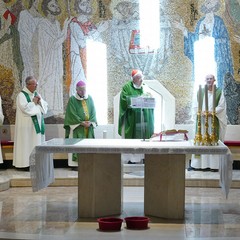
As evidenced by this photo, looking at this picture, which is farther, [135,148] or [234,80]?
[234,80]

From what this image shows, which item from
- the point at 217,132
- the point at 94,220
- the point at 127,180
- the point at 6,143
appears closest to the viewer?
the point at 94,220

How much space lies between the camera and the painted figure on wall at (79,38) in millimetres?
11961

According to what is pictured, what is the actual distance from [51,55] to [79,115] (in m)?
1.71

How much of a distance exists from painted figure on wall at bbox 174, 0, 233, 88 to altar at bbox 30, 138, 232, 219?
15.7 feet

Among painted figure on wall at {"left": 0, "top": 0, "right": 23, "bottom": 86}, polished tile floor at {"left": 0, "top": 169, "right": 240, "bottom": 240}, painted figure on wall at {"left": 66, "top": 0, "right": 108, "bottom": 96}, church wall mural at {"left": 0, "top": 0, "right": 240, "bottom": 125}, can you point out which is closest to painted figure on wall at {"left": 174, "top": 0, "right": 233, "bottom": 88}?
church wall mural at {"left": 0, "top": 0, "right": 240, "bottom": 125}

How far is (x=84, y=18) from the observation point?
12.0 metres

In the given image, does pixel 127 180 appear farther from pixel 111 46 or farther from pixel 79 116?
pixel 111 46

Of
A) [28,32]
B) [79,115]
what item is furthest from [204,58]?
[28,32]

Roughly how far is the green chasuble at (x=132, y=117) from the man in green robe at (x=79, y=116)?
0.59 metres

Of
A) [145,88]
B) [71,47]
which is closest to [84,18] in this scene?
[71,47]

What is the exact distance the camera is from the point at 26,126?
36.1 feet

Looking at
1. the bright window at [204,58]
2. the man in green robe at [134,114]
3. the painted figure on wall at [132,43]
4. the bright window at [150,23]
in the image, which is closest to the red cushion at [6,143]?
the man in green robe at [134,114]

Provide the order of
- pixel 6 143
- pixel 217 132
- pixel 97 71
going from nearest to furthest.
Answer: pixel 217 132
pixel 6 143
pixel 97 71

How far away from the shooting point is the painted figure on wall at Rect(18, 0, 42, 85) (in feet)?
39.5
